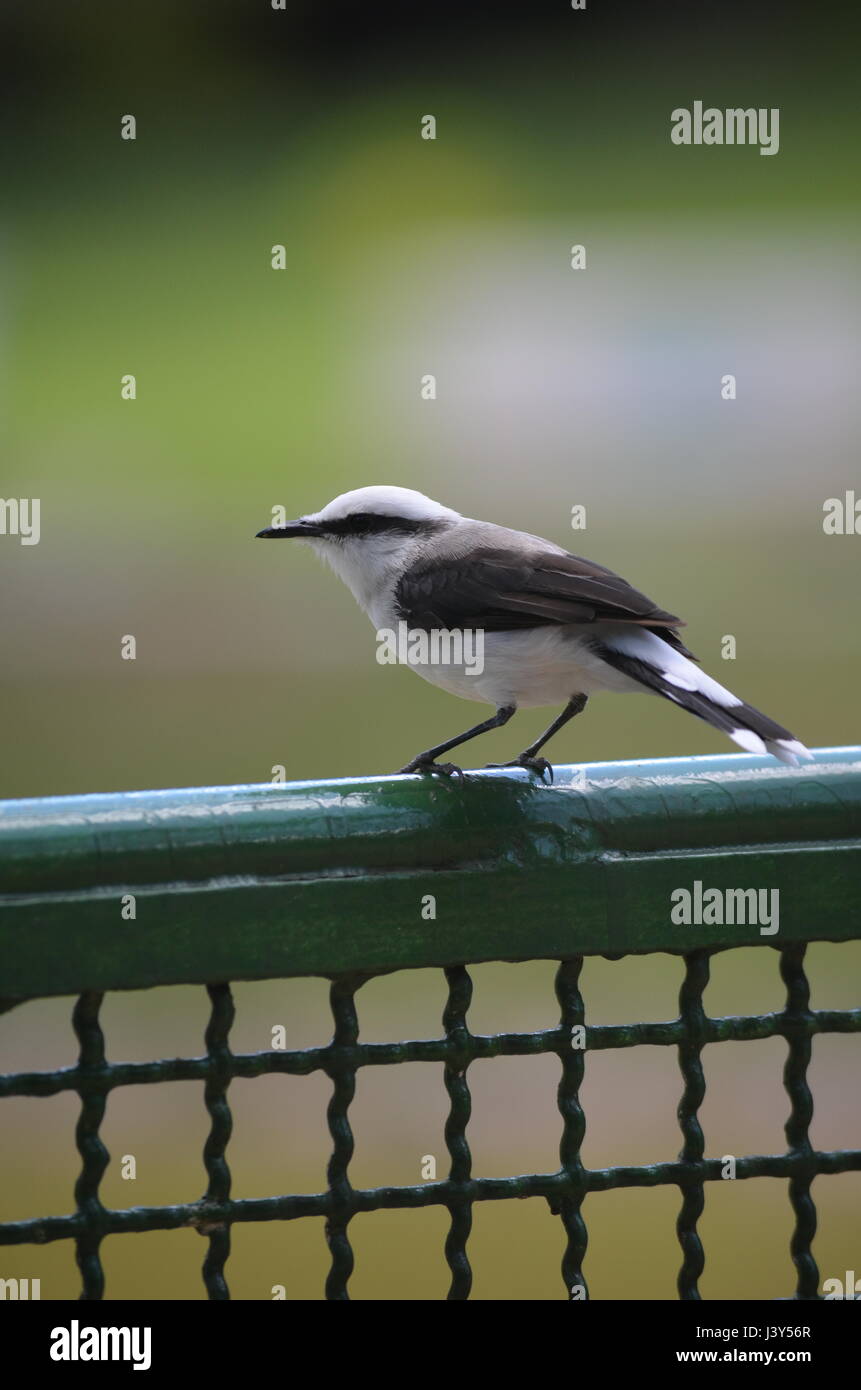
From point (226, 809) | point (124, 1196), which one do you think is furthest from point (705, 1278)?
point (226, 809)

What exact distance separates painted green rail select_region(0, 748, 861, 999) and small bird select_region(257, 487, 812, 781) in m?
0.83

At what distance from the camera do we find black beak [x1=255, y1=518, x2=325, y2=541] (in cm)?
382

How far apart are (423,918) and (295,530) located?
6.62 feet

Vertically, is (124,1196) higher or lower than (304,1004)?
lower

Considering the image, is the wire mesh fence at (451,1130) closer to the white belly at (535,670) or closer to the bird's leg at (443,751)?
the bird's leg at (443,751)

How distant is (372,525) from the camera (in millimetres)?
3953

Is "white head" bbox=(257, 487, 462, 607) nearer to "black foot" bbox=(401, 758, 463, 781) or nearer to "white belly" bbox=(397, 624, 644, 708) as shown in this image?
"white belly" bbox=(397, 624, 644, 708)

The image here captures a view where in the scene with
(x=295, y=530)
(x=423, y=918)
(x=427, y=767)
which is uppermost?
(x=295, y=530)

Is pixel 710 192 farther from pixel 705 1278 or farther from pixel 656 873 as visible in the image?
pixel 656 873

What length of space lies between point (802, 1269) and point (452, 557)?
1986mm

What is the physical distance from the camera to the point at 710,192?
29094mm

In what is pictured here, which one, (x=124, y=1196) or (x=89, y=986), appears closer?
(x=89, y=986)

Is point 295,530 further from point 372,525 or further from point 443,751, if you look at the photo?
point 443,751

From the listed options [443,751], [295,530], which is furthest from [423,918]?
[295,530]
